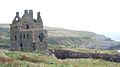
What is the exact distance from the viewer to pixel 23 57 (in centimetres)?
4947

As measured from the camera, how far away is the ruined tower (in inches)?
3105

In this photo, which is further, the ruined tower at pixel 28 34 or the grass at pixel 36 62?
the ruined tower at pixel 28 34

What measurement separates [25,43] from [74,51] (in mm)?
29622

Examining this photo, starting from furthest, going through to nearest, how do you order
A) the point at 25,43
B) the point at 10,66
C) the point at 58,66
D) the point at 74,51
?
the point at 74,51 < the point at 25,43 < the point at 58,66 < the point at 10,66

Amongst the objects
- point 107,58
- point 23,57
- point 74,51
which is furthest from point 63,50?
point 23,57

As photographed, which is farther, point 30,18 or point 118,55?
point 118,55

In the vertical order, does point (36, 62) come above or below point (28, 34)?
below

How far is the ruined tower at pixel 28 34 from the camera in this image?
3105 inches

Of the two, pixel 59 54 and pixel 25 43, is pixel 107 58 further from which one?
pixel 25 43

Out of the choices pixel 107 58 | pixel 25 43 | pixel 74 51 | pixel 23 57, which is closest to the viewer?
pixel 23 57

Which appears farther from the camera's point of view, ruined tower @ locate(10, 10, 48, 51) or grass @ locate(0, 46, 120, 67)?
ruined tower @ locate(10, 10, 48, 51)

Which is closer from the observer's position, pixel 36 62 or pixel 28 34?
pixel 36 62

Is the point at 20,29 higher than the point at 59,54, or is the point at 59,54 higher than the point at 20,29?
the point at 20,29

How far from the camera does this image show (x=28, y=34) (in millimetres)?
79375
